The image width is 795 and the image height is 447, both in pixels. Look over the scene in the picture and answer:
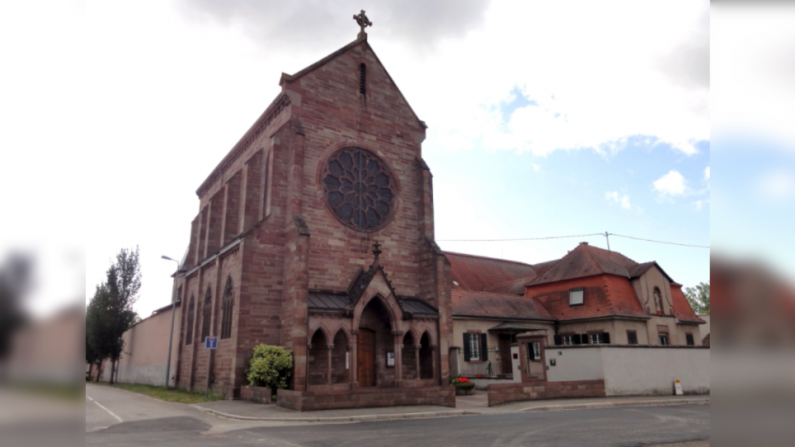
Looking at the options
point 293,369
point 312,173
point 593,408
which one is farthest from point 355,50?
point 593,408

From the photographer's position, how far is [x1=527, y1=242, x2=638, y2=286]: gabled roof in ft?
126

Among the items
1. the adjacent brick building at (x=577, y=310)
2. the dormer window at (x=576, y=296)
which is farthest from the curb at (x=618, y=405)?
the dormer window at (x=576, y=296)

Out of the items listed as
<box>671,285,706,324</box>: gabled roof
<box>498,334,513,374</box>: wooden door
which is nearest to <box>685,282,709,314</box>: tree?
<box>671,285,706,324</box>: gabled roof

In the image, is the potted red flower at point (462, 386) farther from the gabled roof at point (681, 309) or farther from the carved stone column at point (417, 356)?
the gabled roof at point (681, 309)

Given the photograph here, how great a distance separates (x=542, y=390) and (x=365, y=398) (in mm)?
9055

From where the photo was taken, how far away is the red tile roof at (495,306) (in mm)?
33875

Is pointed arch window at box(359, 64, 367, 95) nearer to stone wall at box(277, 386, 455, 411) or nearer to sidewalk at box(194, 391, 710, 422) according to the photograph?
stone wall at box(277, 386, 455, 411)

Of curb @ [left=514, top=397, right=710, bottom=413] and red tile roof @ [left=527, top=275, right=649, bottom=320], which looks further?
red tile roof @ [left=527, top=275, right=649, bottom=320]

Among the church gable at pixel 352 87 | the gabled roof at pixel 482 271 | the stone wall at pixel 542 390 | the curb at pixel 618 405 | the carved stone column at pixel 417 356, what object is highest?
the church gable at pixel 352 87

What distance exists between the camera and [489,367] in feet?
106

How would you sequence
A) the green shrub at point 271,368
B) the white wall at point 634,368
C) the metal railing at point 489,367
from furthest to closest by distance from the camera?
the metal railing at point 489,367 < the white wall at point 634,368 < the green shrub at point 271,368

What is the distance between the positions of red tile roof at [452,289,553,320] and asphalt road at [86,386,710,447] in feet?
53.7

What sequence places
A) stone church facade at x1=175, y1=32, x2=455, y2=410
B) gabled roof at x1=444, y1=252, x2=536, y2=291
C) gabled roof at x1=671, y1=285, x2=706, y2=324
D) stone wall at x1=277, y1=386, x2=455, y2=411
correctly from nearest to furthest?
stone wall at x1=277, y1=386, x2=455, y2=411, stone church facade at x1=175, y1=32, x2=455, y2=410, gabled roof at x1=671, y1=285, x2=706, y2=324, gabled roof at x1=444, y1=252, x2=536, y2=291

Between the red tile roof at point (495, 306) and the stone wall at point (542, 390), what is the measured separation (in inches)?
384
